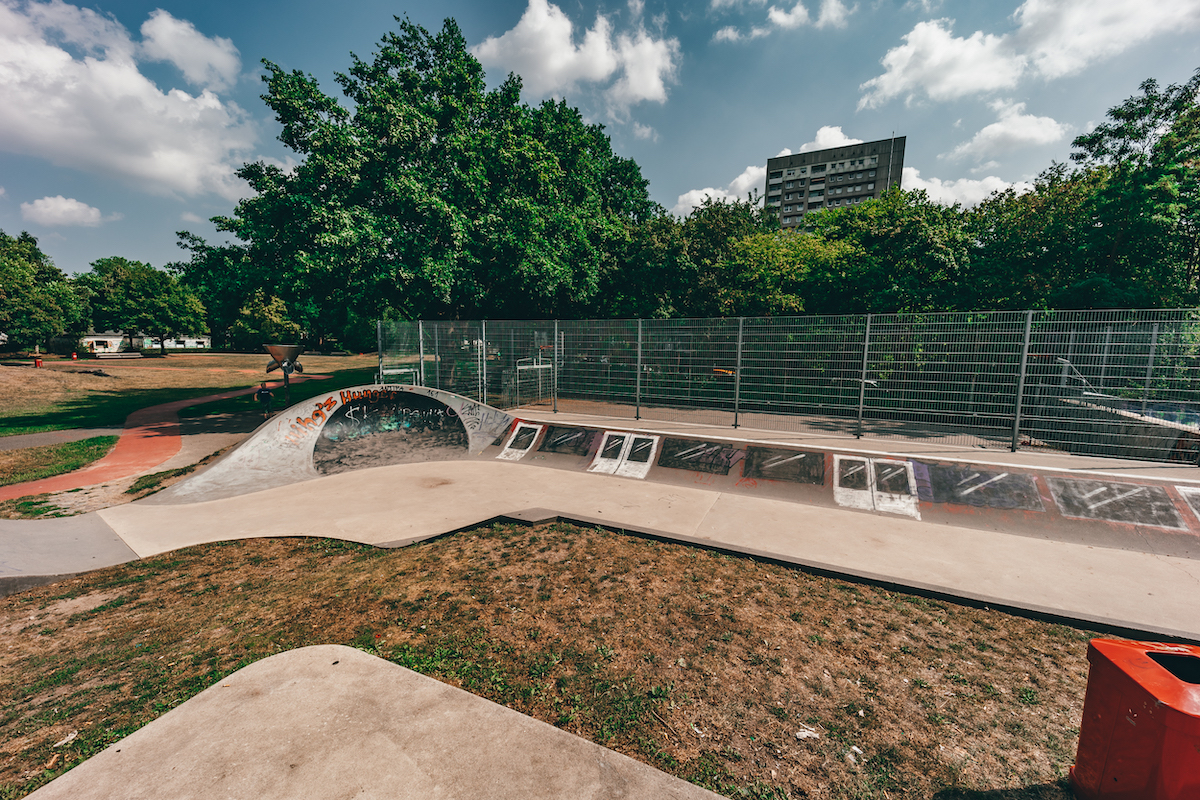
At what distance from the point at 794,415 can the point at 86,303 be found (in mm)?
81223

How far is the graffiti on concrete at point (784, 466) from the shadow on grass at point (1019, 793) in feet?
17.3

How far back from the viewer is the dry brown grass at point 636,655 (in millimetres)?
2836

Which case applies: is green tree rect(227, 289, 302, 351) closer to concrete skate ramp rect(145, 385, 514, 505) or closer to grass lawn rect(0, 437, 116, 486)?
grass lawn rect(0, 437, 116, 486)

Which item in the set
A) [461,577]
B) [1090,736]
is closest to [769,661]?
[1090,736]

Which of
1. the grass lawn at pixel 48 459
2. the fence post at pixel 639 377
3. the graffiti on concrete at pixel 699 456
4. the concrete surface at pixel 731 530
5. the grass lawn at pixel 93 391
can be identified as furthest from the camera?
the grass lawn at pixel 93 391

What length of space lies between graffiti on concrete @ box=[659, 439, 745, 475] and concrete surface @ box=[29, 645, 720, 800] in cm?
617

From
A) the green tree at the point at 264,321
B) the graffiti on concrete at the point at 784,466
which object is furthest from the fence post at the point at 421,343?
the green tree at the point at 264,321

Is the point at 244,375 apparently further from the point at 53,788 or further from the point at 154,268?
the point at 154,268

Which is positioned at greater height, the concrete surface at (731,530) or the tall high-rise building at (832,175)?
the tall high-rise building at (832,175)

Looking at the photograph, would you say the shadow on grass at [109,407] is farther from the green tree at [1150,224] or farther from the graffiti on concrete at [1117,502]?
the green tree at [1150,224]

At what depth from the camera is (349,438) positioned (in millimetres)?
10109

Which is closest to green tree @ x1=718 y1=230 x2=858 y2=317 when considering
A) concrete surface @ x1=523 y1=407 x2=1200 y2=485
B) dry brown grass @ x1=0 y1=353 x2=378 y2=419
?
concrete surface @ x1=523 y1=407 x2=1200 y2=485

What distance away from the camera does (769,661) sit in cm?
375

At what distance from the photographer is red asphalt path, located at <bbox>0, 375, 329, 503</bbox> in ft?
28.8
